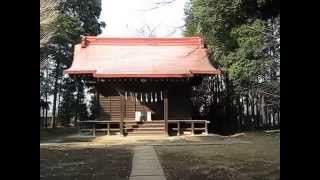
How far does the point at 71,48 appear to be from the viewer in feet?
144

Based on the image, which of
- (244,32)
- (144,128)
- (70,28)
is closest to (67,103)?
(70,28)

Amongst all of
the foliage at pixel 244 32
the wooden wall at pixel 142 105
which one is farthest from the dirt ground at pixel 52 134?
the foliage at pixel 244 32

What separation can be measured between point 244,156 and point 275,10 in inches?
503

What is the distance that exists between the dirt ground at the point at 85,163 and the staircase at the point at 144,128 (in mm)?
6196

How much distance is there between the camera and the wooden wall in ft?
88.5

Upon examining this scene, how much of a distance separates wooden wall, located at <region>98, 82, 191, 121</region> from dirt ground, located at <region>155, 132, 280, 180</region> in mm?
6331

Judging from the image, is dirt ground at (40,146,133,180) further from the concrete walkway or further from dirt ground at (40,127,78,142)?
dirt ground at (40,127,78,142)

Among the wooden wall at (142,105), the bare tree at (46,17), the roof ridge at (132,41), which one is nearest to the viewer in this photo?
the wooden wall at (142,105)

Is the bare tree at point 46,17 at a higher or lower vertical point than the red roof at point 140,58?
higher

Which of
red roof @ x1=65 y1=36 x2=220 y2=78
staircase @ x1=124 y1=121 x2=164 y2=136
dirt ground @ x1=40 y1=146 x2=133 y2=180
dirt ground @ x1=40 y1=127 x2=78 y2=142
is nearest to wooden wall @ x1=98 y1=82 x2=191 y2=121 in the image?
staircase @ x1=124 y1=121 x2=164 y2=136

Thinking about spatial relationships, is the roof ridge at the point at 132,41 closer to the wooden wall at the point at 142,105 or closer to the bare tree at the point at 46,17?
the wooden wall at the point at 142,105

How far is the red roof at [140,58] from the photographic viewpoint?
2558cm

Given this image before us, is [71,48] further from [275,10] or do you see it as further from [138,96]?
[275,10]
